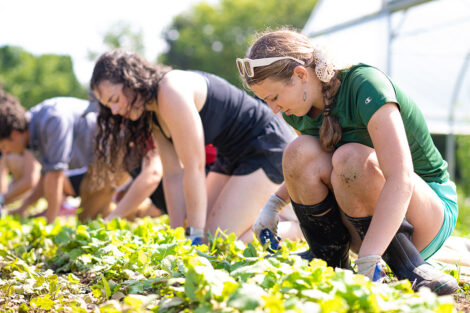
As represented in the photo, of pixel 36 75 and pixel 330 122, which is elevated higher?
pixel 330 122

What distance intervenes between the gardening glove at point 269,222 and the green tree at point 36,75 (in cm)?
2109

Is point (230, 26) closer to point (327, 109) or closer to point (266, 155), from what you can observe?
point (266, 155)

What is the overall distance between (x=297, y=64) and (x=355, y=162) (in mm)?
432

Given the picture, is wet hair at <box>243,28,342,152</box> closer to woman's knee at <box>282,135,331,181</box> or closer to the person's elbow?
woman's knee at <box>282,135,331,181</box>

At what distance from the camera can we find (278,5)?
3469cm

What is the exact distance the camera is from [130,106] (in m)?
2.81

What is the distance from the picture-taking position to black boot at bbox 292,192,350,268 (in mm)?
1954

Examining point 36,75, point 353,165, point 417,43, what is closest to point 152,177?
point 353,165

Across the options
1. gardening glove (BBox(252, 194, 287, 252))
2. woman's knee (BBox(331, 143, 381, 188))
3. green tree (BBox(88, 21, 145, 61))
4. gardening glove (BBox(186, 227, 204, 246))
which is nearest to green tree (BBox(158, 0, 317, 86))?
green tree (BBox(88, 21, 145, 61))

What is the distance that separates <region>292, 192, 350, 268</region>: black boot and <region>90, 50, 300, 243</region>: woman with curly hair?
737mm

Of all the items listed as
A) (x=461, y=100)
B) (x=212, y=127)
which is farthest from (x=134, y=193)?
(x=461, y=100)

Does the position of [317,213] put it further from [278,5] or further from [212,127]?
[278,5]

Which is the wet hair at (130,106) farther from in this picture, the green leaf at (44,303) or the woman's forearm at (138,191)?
the green leaf at (44,303)

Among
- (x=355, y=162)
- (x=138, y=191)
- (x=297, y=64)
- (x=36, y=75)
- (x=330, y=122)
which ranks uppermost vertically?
(x=297, y=64)
